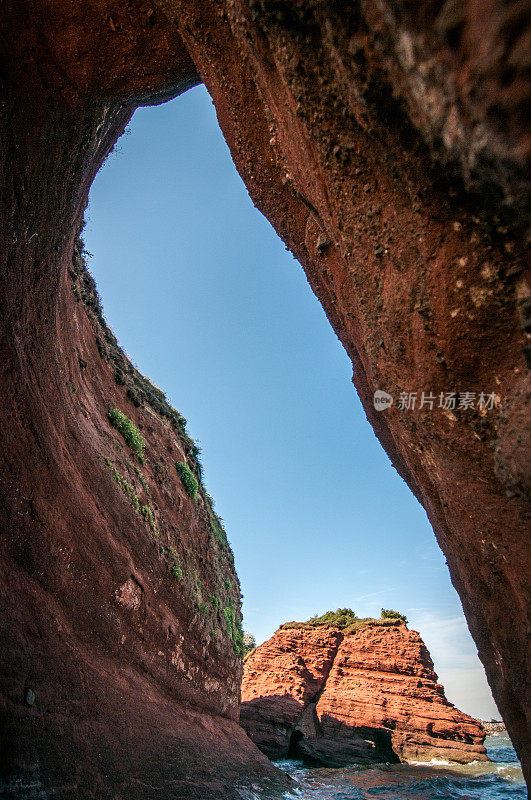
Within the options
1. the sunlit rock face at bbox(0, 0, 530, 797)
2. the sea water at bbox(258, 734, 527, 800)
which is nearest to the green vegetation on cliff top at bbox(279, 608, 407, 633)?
the sea water at bbox(258, 734, 527, 800)

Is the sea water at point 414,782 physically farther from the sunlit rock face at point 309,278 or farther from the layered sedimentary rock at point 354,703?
the sunlit rock face at point 309,278

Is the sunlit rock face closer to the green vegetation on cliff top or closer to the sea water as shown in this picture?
the sea water

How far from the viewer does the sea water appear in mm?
11547

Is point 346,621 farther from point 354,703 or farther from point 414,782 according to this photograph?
point 414,782

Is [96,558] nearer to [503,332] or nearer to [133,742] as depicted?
[133,742]

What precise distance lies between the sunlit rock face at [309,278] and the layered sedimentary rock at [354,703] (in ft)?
40.3

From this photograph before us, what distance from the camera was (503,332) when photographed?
2.50 metres

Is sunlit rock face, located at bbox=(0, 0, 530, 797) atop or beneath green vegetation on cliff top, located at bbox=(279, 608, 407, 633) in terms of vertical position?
atop

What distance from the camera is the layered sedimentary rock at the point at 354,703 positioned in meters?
18.8

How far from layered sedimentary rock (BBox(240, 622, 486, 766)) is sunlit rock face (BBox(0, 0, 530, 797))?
12.3 m

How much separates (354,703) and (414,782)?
23.9 feet

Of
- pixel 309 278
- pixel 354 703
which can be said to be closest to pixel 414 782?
pixel 354 703

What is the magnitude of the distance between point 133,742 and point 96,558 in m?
2.78

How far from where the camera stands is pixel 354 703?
814 inches
